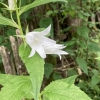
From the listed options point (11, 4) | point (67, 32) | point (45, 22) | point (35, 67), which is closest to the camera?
point (35, 67)

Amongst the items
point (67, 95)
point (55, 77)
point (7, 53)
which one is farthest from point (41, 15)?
point (67, 95)

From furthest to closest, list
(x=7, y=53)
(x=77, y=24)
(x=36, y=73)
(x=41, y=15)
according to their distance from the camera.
Result: (x=77, y=24) → (x=41, y=15) → (x=7, y=53) → (x=36, y=73)

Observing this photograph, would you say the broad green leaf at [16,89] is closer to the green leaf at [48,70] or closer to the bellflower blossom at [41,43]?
the bellflower blossom at [41,43]

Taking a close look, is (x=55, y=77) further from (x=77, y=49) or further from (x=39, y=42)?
(x=39, y=42)

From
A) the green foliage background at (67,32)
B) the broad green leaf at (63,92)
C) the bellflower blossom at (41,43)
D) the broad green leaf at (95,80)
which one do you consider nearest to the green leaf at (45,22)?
the green foliage background at (67,32)

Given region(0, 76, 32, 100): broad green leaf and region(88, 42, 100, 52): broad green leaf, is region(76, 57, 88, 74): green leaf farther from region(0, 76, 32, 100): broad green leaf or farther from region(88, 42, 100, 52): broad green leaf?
region(0, 76, 32, 100): broad green leaf

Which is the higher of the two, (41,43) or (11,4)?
(11,4)

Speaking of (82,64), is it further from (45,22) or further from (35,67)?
(35,67)

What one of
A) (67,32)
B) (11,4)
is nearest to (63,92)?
(11,4)
